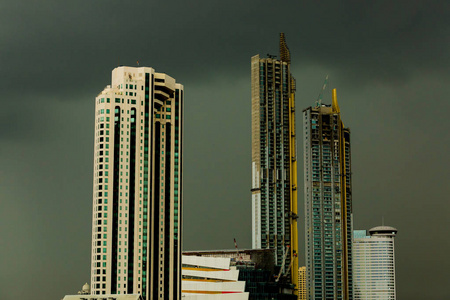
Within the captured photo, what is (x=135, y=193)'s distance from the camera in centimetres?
18788

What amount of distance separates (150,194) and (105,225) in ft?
45.0

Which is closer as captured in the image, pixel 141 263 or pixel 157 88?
pixel 141 263

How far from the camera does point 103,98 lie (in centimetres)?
19000

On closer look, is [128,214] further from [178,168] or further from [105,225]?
[178,168]

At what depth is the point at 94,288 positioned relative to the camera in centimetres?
17962

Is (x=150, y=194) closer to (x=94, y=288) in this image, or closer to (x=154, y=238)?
(x=154, y=238)

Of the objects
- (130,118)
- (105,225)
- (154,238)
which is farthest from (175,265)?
(130,118)

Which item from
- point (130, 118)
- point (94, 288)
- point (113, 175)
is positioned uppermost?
point (130, 118)

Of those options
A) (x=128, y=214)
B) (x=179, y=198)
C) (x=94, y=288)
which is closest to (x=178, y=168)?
(x=179, y=198)

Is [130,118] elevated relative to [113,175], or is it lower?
elevated

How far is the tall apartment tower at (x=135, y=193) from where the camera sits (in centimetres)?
18238

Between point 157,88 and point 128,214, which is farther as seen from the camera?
point 157,88

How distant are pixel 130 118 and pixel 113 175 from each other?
14373 millimetres

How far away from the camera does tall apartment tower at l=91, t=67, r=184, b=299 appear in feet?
598
